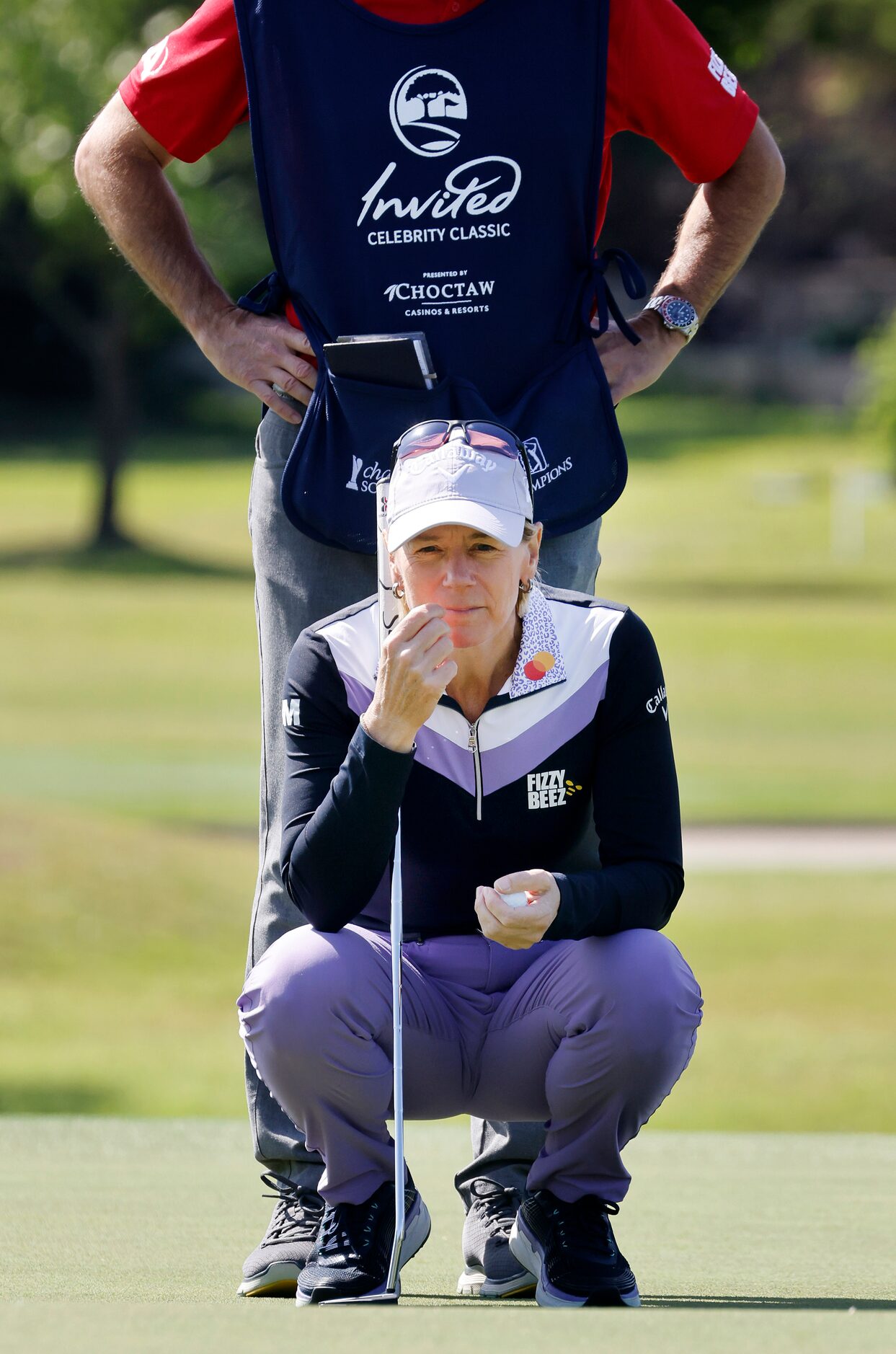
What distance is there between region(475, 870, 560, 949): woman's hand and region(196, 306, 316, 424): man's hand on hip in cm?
87

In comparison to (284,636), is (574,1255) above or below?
below

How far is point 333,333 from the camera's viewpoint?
3.03 m

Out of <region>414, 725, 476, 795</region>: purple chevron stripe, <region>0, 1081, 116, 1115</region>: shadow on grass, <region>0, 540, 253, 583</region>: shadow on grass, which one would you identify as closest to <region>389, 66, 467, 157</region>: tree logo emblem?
<region>414, 725, 476, 795</region>: purple chevron stripe

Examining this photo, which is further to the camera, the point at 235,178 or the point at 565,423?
the point at 235,178

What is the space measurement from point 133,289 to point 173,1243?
2741cm

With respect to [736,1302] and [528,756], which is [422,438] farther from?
[736,1302]

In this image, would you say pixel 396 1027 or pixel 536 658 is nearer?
pixel 396 1027

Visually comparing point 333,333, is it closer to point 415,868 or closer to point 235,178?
point 415,868

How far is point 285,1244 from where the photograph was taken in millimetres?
2891

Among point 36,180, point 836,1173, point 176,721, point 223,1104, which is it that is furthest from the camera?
point 36,180

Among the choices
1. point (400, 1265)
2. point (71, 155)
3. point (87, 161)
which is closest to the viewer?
point (400, 1265)

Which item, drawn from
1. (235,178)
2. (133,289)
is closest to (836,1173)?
(133,289)

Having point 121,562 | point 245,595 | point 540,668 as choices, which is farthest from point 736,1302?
point 121,562

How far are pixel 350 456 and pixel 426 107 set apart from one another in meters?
0.51
